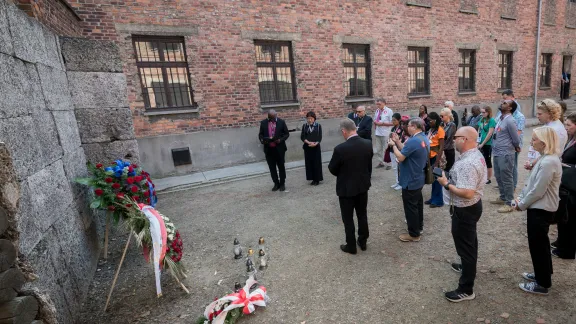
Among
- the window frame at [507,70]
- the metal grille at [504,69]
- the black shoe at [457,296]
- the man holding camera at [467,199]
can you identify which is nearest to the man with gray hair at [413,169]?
the man holding camera at [467,199]

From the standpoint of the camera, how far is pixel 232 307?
2.96 meters

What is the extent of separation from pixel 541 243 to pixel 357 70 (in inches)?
372

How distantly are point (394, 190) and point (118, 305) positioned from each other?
5607 mm

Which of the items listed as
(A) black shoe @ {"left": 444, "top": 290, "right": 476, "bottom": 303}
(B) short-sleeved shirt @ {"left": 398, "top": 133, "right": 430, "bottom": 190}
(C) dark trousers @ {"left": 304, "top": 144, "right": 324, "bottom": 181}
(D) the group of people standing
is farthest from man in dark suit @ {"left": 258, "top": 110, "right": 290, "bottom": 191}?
(A) black shoe @ {"left": 444, "top": 290, "right": 476, "bottom": 303}

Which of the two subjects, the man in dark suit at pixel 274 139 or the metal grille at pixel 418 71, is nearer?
the man in dark suit at pixel 274 139

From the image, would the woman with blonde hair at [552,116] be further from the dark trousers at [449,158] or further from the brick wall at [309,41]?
the brick wall at [309,41]

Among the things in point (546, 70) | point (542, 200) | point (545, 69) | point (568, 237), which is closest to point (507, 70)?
point (545, 69)

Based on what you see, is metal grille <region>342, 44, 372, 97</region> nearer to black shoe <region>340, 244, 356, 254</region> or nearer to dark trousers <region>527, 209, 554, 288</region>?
black shoe <region>340, 244, 356, 254</region>

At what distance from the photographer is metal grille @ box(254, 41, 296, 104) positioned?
966cm

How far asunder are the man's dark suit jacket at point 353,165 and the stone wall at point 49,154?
124 inches

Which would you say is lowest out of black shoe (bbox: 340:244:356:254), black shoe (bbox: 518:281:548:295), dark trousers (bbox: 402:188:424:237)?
black shoe (bbox: 518:281:548:295)

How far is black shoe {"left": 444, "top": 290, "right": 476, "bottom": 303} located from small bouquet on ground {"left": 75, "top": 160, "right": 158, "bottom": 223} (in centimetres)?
390

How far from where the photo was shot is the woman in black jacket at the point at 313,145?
7223 millimetres

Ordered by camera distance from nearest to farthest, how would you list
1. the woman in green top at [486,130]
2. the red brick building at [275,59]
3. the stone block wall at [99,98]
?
the stone block wall at [99,98] → the woman in green top at [486,130] → the red brick building at [275,59]
